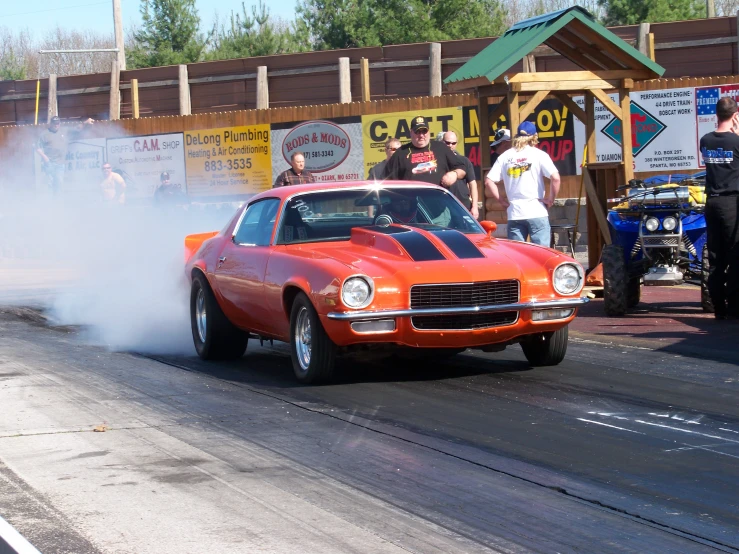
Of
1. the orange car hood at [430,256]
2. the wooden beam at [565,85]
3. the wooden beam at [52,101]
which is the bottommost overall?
the orange car hood at [430,256]

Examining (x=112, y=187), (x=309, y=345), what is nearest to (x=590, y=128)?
(x=309, y=345)

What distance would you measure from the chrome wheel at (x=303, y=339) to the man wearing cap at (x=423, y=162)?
4185 millimetres

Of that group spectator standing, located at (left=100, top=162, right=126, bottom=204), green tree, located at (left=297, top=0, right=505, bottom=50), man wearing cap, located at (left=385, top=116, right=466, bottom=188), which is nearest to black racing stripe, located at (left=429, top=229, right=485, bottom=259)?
man wearing cap, located at (left=385, top=116, right=466, bottom=188)

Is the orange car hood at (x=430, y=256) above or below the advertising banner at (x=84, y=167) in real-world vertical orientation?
below

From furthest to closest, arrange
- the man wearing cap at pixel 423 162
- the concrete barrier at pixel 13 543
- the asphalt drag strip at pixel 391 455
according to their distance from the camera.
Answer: the man wearing cap at pixel 423 162
the asphalt drag strip at pixel 391 455
the concrete barrier at pixel 13 543

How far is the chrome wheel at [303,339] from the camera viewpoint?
25.9 ft

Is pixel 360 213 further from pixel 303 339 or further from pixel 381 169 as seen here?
pixel 381 169

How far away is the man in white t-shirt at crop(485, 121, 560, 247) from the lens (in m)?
11.2

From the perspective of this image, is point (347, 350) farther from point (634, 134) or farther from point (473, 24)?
point (473, 24)

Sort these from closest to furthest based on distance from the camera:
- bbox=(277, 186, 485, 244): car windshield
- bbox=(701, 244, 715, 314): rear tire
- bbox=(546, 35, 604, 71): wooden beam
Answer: bbox=(277, 186, 485, 244): car windshield
bbox=(701, 244, 715, 314): rear tire
bbox=(546, 35, 604, 71): wooden beam

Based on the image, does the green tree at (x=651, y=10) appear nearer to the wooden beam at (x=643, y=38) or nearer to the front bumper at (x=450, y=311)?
the wooden beam at (x=643, y=38)

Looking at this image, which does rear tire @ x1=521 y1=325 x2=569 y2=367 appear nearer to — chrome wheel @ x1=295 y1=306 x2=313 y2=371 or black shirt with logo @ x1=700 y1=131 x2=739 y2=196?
chrome wheel @ x1=295 y1=306 x2=313 y2=371

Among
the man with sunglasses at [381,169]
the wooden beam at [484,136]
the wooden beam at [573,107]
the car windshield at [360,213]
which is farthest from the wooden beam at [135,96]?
the car windshield at [360,213]

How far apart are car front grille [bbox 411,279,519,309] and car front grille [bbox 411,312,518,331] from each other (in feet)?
0.25
